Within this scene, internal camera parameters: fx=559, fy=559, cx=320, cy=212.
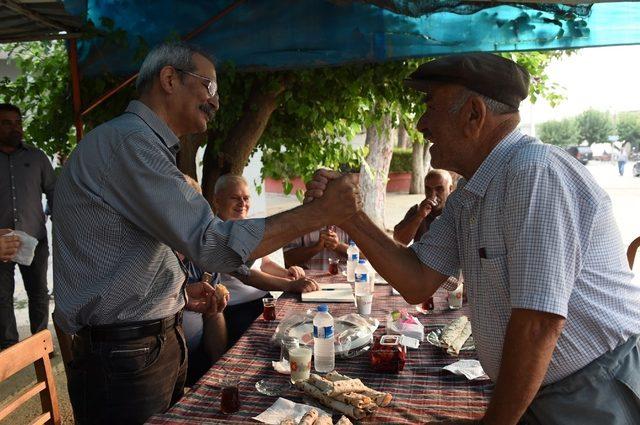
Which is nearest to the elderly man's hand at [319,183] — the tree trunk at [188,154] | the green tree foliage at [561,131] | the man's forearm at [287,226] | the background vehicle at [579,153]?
the man's forearm at [287,226]

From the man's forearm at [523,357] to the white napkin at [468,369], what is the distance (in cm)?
83

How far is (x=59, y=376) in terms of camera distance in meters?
5.08

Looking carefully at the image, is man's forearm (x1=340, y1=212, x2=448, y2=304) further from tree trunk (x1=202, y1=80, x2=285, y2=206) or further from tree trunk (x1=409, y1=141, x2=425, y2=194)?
tree trunk (x1=409, y1=141, x2=425, y2=194)

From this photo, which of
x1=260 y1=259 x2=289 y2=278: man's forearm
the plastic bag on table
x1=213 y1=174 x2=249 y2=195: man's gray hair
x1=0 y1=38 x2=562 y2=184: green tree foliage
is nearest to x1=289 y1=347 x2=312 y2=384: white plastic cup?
the plastic bag on table

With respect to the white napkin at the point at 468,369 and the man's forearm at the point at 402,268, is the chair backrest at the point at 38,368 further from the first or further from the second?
the white napkin at the point at 468,369

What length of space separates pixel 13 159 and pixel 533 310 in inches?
218

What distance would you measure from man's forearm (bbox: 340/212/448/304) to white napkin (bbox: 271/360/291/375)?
0.64m

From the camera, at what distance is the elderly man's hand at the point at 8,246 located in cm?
392

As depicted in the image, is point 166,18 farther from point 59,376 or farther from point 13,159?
point 59,376

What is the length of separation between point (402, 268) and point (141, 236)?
1.02 m

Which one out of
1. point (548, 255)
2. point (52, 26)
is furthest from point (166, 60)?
point (52, 26)

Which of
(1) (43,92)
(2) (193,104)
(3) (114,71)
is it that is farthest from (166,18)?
(2) (193,104)

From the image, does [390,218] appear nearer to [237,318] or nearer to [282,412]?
[237,318]

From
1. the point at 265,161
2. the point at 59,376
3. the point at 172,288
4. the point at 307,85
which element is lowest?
the point at 59,376
